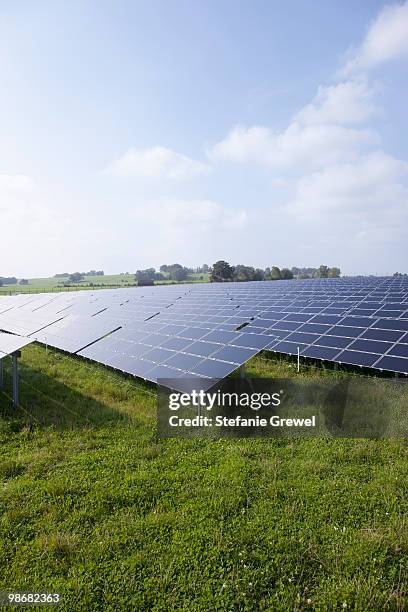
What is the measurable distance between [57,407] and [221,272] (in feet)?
333

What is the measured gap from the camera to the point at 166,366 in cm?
1191

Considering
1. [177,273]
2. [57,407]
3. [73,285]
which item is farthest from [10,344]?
[177,273]

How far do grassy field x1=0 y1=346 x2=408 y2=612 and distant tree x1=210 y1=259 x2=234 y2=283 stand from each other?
10263 centimetres

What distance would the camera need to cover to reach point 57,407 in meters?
12.0

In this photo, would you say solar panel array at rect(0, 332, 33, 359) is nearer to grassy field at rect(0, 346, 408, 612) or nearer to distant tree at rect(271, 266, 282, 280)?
grassy field at rect(0, 346, 408, 612)

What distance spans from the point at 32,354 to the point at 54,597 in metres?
18.9

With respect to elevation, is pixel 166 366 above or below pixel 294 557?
above

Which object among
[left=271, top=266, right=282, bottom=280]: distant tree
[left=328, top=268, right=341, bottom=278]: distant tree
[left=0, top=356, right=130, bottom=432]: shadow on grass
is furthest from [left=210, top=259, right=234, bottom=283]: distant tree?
[left=0, top=356, right=130, bottom=432]: shadow on grass

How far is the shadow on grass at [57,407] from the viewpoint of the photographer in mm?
10492

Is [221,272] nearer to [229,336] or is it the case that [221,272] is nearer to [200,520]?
[229,336]

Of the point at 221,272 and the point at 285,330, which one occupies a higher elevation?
the point at 221,272

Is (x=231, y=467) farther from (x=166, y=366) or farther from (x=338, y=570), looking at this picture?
(x=166, y=366)

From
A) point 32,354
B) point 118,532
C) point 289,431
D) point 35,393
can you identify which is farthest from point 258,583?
point 32,354

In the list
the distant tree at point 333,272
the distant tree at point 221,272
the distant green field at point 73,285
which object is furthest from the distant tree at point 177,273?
the distant tree at point 333,272
